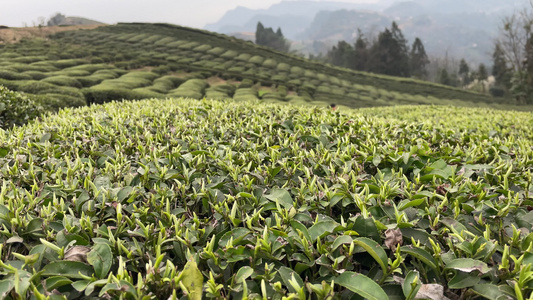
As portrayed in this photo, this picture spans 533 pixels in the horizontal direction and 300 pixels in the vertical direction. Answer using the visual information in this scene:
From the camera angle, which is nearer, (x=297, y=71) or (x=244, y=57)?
(x=297, y=71)

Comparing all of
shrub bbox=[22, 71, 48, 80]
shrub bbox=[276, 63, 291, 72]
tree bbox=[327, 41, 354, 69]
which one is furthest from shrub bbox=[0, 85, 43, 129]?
tree bbox=[327, 41, 354, 69]

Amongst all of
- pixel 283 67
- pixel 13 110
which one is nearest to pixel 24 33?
pixel 283 67

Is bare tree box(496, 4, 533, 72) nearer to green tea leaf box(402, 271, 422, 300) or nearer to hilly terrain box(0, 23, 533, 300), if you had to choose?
hilly terrain box(0, 23, 533, 300)

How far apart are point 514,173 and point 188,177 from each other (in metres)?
2.71

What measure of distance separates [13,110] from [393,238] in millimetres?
7662

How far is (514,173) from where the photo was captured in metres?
2.78

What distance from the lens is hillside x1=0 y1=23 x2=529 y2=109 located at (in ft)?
63.8

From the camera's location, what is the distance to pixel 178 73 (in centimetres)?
3039

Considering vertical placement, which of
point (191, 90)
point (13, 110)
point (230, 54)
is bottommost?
point (13, 110)

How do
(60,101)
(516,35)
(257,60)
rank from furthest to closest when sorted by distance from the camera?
1. (257,60)
2. (516,35)
3. (60,101)

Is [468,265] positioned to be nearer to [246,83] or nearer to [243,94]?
[243,94]

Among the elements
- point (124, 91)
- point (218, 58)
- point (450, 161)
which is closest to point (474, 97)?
point (218, 58)

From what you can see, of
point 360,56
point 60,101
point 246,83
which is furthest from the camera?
point 360,56

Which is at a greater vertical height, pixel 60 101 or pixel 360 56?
pixel 360 56
